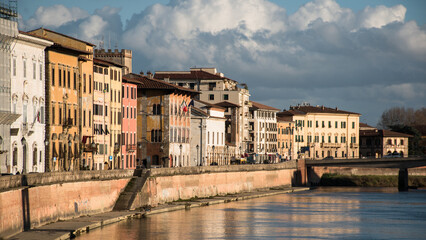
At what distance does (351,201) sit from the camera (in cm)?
10238

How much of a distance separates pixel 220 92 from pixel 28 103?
85174 mm

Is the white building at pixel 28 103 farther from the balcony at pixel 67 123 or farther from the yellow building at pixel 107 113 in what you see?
the yellow building at pixel 107 113

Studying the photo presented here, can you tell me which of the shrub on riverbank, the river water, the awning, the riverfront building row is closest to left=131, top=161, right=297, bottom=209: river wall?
the river water

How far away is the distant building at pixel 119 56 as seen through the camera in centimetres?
11041

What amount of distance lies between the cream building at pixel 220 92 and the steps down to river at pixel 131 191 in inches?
2823

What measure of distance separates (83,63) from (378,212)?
96.8 ft

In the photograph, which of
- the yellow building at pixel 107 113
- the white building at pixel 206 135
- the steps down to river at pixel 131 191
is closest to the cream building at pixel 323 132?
the white building at pixel 206 135

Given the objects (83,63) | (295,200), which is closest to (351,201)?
(295,200)

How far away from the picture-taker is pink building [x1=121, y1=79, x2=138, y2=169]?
101 meters

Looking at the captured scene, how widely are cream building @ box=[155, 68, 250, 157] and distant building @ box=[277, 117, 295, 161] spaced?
20477 mm

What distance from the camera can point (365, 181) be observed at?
15088cm

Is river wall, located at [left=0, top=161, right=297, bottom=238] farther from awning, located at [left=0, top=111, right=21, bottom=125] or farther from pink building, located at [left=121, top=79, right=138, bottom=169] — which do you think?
pink building, located at [left=121, top=79, right=138, bottom=169]

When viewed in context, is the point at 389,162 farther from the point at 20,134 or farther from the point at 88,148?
the point at 20,134

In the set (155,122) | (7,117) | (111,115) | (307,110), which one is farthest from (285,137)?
(7,117)
